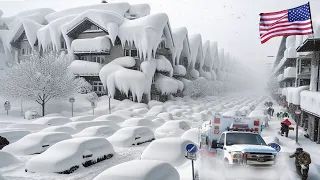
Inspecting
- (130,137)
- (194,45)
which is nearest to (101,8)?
(194,45)

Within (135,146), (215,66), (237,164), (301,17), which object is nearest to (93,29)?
(135,146)

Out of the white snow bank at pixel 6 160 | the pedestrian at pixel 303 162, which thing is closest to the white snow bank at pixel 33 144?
the white snow bank at pixel 6 160

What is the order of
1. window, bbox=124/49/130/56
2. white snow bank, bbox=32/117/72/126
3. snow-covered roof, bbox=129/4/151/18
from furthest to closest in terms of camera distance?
1. snow-covered roof, bbox=129/4/151/18
2. window, bbox=124/49/130/56
3. white snow bank, bbox=32/117/72/126

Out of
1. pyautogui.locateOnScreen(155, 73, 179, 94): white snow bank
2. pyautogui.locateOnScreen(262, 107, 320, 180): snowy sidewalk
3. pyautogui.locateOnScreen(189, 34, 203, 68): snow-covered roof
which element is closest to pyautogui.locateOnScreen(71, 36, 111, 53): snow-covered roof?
pyautogui.locateOnScreen(155, 73, 179, 94): white snow bank

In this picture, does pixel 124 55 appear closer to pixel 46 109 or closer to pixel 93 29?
pixel 93 29

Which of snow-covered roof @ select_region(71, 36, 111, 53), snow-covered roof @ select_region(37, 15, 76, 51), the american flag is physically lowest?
the american flag

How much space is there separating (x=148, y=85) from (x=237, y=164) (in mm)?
33560

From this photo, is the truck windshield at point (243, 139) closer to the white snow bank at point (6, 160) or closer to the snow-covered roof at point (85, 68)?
the white snow bank at point (6, 160)

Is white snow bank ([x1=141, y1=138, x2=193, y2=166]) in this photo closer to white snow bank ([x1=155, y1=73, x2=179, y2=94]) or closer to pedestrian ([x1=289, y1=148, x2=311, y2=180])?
pedestrian ([x1=289, y1=148, x2=311, y2=180])

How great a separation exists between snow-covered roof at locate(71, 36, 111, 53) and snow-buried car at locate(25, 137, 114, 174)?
106 ft

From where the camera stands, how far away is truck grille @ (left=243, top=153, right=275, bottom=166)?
31.5ft

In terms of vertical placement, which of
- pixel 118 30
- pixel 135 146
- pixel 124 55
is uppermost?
pixel 118 30

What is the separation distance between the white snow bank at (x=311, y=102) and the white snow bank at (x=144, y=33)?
2474cm

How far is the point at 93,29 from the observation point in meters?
48.3
